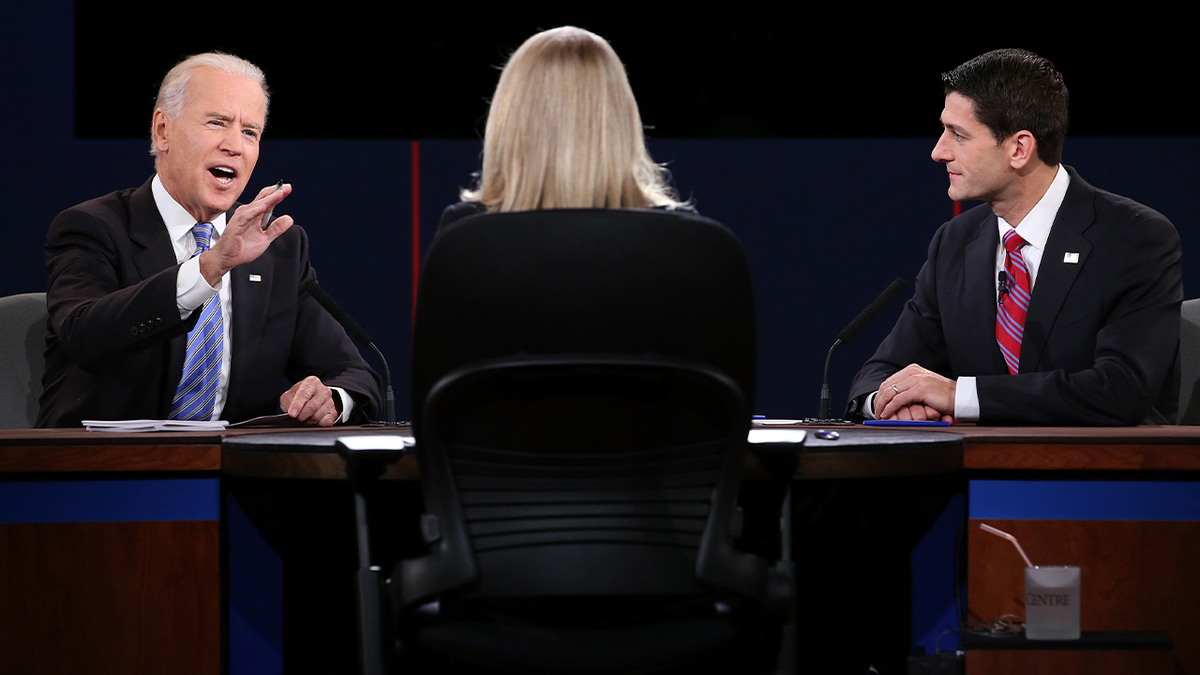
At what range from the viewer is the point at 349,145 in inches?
136

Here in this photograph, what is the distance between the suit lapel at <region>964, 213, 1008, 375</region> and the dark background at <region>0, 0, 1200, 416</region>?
0.97 meters

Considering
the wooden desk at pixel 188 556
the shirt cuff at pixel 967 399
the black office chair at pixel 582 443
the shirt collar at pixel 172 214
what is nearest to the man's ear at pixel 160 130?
the shirt collar at pixel 172 214

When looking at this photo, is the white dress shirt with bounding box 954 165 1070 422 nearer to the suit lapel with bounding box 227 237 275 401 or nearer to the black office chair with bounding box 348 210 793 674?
the black office chair with bounding box 348 210 793 674

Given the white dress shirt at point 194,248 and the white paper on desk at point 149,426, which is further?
the white dress shirt at point 194,248

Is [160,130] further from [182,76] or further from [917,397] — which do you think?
[917,397]

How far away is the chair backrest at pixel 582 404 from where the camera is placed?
121 centimetres

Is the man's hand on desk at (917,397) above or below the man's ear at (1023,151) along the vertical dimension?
below

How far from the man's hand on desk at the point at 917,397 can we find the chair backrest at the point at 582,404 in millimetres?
936

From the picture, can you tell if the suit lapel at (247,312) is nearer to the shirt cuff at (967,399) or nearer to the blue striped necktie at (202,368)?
the blue striped necktie at (202,368)

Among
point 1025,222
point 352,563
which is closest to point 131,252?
point 352,563

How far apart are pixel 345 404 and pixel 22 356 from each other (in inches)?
33.6

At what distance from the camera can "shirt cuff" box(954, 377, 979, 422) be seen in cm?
212

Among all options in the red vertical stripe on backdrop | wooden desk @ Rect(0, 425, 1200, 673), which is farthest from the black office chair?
the red vertical stripe on backdrop

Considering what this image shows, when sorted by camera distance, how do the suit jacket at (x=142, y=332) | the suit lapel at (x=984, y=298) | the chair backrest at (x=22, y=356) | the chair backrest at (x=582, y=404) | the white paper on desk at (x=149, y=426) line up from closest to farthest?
1. the chair backrest at (x=582, y=404)
2. the white paper on desk at (x=149, y=426)
3. the suit jacket at (x=142, y=332)
4. the suit lapel at (x=984, y=298)
5. the chair backrest at (x=22, y=356)
